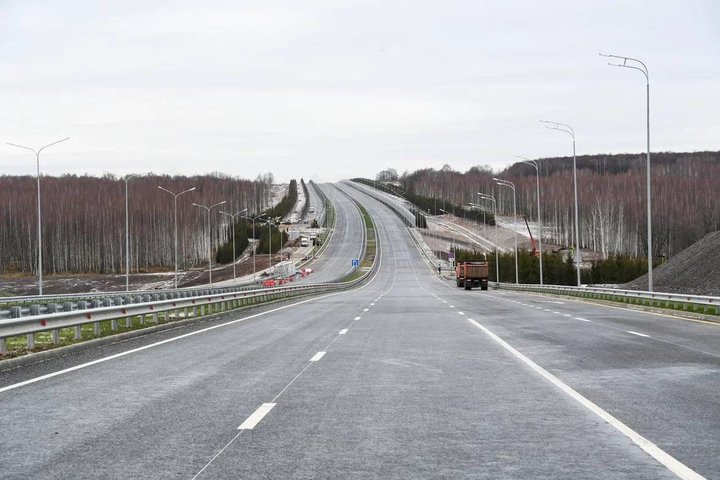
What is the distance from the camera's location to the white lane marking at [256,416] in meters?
8.62

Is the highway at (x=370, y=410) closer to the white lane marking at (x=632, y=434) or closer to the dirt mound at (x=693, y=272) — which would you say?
the white lane marking at (x=632, y=434)

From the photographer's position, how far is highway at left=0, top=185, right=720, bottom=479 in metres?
6.91

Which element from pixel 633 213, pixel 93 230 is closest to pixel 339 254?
pixel 93 230

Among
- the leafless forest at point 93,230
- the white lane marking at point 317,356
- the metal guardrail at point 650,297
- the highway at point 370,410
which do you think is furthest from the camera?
the leafless forest at point 93,230

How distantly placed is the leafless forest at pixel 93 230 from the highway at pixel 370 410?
441ft

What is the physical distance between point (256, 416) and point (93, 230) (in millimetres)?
147014

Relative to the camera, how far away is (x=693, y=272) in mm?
59844

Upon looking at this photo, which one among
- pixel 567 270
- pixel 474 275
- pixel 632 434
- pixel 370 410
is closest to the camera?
pixel 632 434

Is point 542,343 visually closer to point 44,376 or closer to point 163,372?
point 163,372

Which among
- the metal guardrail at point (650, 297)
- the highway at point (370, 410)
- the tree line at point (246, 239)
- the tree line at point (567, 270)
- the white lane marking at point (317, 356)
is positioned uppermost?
the tree line at point (246, 239)

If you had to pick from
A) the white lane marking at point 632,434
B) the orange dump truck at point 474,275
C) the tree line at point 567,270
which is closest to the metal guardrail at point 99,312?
the white lane marking at point 632,434

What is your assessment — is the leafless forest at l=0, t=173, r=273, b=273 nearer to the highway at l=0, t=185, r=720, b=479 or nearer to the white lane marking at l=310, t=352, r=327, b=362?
the white lane marking at l=310, t=352, r=327, b=362

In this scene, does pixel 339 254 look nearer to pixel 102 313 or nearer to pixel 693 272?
pixel 693 272

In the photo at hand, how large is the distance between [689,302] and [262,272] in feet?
325
